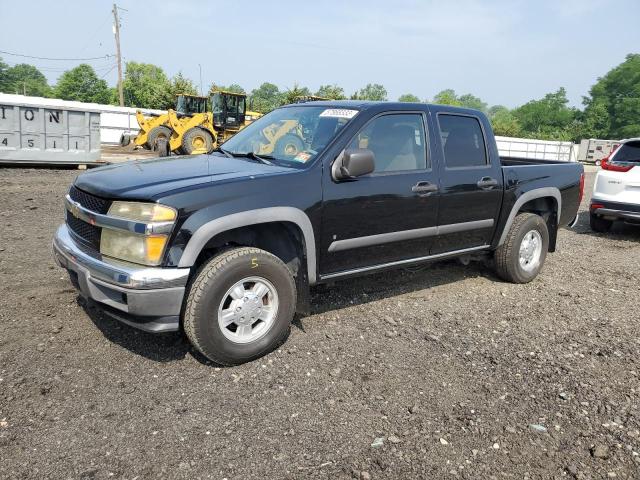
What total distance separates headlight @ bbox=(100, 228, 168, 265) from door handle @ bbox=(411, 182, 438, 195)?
2.14 m

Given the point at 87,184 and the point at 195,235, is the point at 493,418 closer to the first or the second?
the point at 195,235

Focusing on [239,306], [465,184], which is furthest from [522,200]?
[239,306]

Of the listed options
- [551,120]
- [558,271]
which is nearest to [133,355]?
[558,271]

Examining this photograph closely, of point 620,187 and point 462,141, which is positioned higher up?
point 462,141

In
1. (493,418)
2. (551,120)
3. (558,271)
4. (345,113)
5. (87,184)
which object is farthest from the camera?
(551,120)

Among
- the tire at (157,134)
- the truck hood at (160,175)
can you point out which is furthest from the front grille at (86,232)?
the tire at (157,134)

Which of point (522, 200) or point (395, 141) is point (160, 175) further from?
point (522, 200)

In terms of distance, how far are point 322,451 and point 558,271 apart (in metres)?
4.76

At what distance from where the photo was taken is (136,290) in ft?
10.2

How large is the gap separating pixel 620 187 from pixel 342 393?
6928mm

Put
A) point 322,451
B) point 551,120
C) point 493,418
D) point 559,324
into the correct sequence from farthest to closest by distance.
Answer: point 551,120, point 559,324, point 493,418, point 322,451

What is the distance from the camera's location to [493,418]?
3084 mm

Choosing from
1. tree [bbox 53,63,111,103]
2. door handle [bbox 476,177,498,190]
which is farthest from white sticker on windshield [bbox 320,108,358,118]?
tree [bbox 53,63,111,103]

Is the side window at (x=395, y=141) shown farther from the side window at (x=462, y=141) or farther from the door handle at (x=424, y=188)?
the side window at (x=462, y=141)
